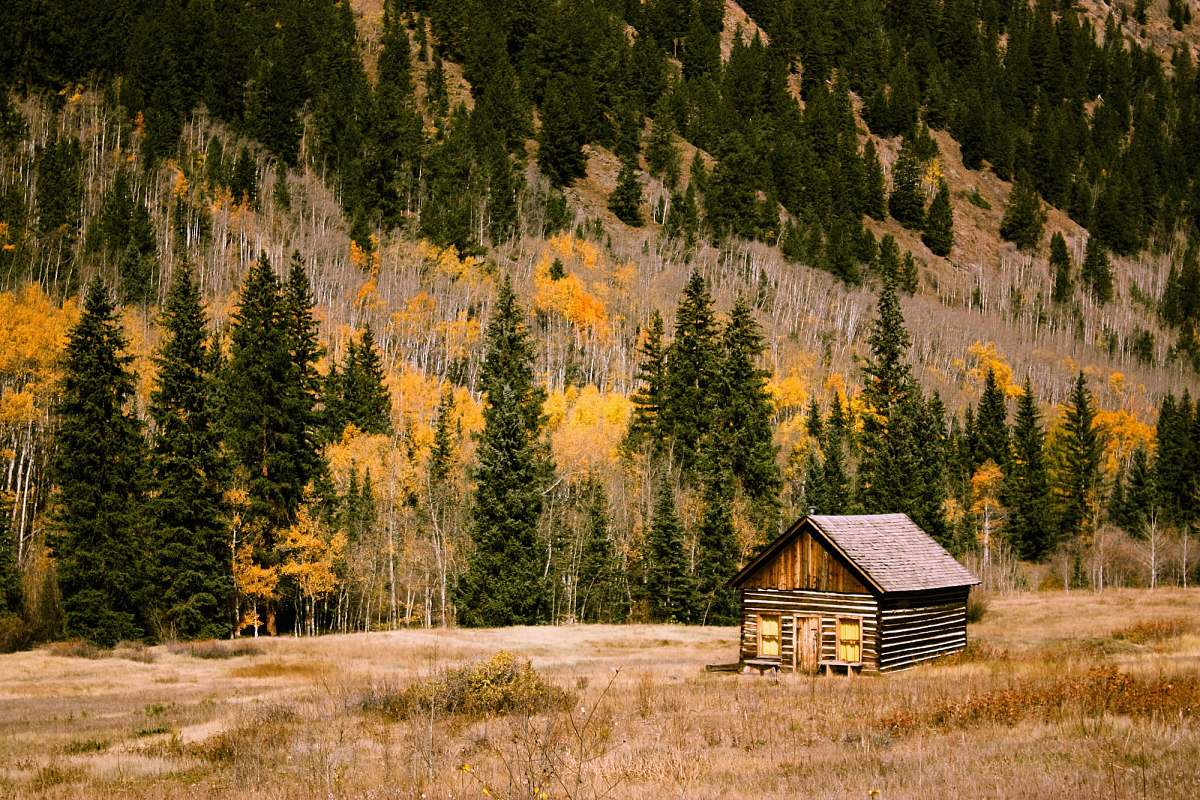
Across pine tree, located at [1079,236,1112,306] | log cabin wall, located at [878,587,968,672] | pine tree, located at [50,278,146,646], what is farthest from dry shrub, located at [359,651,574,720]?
pine tree, located at [1079,236,1112,306]

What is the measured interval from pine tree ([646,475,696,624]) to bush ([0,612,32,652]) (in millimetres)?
32094

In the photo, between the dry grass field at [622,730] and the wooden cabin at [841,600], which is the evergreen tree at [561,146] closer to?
the wooden cabin at [841,600]

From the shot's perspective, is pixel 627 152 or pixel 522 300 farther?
pixel 627 152

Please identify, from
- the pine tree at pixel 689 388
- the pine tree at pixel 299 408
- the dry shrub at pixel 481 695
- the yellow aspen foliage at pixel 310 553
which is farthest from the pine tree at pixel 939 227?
the dry shrub at pixel 481 695

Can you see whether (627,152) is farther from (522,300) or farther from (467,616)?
(467,616)

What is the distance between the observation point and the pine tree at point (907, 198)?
579 feet

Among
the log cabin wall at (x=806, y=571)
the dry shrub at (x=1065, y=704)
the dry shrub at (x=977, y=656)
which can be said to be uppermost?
the log cabin wall at (x=806, y=571)

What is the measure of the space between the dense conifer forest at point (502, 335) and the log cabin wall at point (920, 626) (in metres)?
19.8

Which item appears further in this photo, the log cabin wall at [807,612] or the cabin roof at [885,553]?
the cabin roof at [885,553]

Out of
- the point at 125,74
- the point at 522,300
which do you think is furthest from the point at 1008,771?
the point at 125,74

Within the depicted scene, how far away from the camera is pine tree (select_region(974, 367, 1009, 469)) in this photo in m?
87.6

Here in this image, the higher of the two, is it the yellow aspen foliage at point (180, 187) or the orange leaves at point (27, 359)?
the yellow aspen foliage at point (180, 187)

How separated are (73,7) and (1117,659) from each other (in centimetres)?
15946

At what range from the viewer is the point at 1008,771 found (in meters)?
12.9
